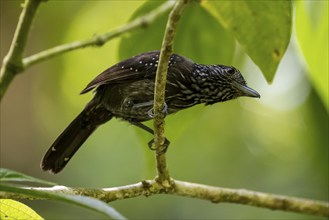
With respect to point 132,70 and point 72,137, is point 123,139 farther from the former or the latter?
point 132,70

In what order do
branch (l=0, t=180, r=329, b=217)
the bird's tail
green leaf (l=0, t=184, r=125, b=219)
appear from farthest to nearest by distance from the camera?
the bird's tail
branch (l=0, t=180, r=329, b=217)
green leaf (l=0, t=184, r=125, b=219)

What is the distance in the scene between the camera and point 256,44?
79.4 inches

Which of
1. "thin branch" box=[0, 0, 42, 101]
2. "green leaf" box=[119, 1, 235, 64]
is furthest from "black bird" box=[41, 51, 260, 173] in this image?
"thin branch" box=[0, 0, 42, 101]

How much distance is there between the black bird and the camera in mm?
3510

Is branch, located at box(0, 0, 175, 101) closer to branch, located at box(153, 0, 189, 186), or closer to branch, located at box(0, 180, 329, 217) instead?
branch, located at box(153, 0, 189, 186)

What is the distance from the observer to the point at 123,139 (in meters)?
6.89

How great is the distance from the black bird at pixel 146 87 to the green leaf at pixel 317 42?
4.27ft

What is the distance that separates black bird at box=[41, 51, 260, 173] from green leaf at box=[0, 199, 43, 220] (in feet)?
5.42

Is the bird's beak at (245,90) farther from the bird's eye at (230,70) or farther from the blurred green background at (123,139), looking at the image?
the blurred green background at (123,139)

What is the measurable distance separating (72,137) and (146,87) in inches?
21.8

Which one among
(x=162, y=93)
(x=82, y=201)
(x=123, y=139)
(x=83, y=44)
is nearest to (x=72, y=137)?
(x=162, y=93)

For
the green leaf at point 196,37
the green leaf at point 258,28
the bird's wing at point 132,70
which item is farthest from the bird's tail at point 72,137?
the green leaf at point 258,28

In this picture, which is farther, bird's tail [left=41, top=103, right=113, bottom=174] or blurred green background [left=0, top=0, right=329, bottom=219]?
blurred green background [left=0, top=0, right=329, bottom=219]

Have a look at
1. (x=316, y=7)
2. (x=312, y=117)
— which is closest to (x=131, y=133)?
(x=312, y=117)
